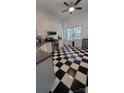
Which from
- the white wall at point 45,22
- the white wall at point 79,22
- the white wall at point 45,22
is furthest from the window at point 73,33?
the white wall at point 45,22

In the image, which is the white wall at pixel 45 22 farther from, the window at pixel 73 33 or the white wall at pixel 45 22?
the window at pixel 73 33

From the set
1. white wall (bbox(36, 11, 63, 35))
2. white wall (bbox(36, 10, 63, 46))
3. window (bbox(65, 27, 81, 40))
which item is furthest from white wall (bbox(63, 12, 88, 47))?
white wall (bbox(36, 11, 63, 35))

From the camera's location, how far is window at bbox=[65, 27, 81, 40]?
6.65m

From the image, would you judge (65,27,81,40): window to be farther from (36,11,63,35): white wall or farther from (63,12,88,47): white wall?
(36,11,63,35): white wall

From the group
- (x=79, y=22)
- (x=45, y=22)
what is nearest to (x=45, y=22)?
(x=45, y=22)

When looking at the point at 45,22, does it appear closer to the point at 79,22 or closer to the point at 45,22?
the point at 45,22

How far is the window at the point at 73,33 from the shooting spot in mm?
6646
